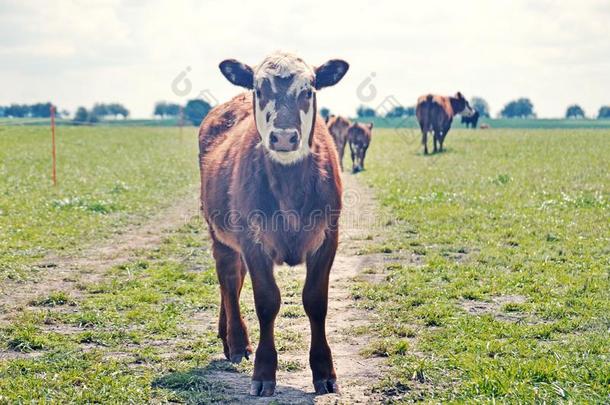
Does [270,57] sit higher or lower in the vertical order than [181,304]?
higher

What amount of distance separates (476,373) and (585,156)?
24.1m

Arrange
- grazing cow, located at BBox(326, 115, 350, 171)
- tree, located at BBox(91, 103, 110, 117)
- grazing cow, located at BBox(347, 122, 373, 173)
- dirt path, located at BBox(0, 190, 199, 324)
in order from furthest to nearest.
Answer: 1. tree, located at BBox(91, 103, 110, 117)
2. grazing cow, located at BBox(326, 115, 350, 171)
3. grazing cow, located at BBox(347, 122, 373, 173)
4. dirt path, located at BBox(0, 190, 199, 324)

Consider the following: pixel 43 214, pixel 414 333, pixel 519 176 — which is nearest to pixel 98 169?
pixel 43 214

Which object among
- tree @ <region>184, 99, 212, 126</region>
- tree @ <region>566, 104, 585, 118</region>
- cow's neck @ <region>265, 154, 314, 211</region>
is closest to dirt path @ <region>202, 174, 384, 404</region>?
cow's neck @ <region>265, 154, 314, 211</region>

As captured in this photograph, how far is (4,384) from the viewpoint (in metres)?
5.43

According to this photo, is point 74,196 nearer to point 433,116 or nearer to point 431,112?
point 433,116

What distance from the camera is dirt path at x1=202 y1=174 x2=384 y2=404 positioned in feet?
17.6

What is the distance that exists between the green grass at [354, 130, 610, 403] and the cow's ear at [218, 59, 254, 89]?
8.29ft

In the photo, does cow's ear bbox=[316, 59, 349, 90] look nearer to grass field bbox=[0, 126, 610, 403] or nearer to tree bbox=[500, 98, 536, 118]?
grass field bbox=[0, 126, 610, 403]

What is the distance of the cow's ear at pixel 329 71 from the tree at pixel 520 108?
455 ft

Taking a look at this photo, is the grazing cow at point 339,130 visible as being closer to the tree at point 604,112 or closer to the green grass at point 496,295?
the green grass at point 496,295

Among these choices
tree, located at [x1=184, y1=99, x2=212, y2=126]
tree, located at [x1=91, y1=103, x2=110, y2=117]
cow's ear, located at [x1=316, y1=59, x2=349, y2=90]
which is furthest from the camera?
tree, located at [x1=91, y1=103, x2=110, y2=117]

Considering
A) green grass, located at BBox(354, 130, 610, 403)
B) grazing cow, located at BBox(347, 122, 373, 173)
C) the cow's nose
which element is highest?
the cow's nose

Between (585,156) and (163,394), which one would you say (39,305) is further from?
(585,156)
